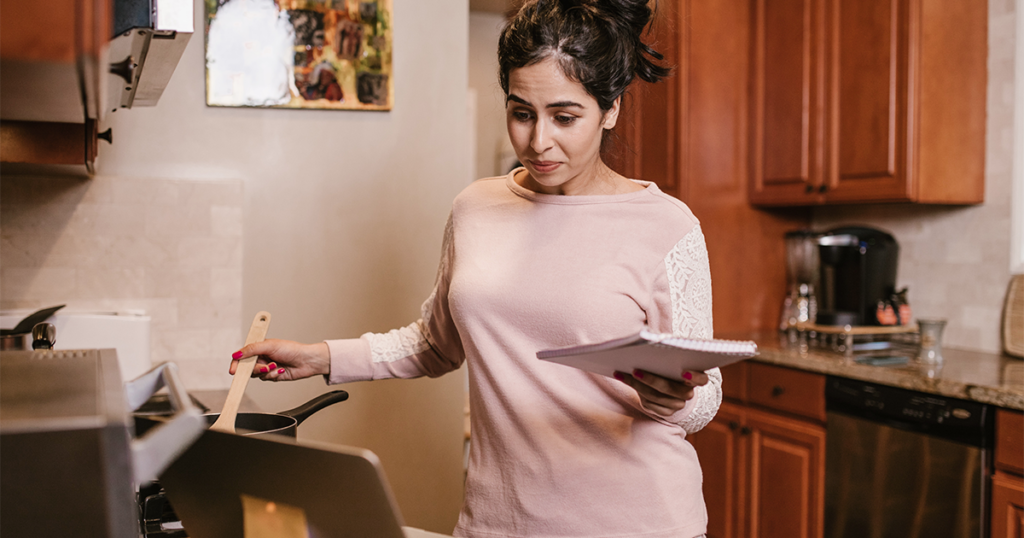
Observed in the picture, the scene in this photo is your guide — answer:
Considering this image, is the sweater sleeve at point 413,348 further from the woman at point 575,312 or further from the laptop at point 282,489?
the laptop at point 282,489

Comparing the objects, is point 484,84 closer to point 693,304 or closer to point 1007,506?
point 1007,506

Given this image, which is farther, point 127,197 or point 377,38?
point 377,38

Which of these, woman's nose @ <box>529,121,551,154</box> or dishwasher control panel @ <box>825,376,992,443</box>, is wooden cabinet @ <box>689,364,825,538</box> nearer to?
dishwasher control panel @ <box>825,376,992,443</box>

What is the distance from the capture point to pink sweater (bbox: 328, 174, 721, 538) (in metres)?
1.11

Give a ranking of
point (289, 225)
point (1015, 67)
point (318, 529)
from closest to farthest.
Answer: point (318, 529) → point (289, 225) → point (1015, 67)

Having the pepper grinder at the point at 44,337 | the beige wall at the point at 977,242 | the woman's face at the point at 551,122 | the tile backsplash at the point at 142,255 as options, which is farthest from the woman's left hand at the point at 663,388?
the beige wall at the point at 977,242

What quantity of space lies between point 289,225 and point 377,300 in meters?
0.31

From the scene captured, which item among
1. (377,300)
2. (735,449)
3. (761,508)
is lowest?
(761,508)

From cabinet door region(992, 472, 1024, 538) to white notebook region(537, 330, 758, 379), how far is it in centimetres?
135

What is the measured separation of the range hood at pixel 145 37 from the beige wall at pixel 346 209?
3.02 feet

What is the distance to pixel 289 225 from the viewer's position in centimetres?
204

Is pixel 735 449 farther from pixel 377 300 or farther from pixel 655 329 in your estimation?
pixel 655 329

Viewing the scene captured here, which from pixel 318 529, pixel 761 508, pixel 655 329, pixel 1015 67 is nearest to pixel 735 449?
pixel 761 508

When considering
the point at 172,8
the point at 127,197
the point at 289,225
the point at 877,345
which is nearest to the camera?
the point at 172,8
